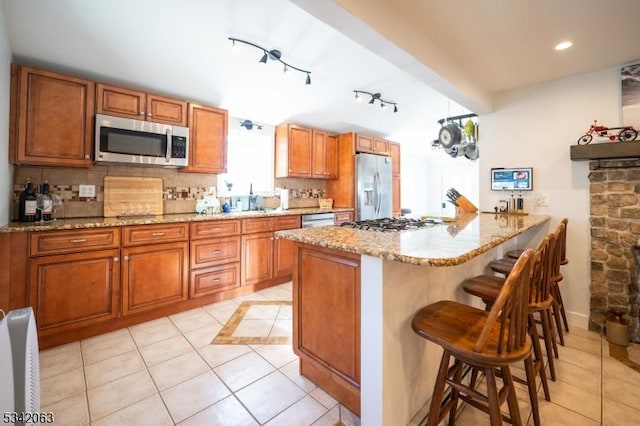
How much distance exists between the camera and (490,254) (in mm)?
2326

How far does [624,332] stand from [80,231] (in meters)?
4.37

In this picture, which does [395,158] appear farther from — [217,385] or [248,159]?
[217,385]

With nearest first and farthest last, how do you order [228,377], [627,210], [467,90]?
[228,377] → [627,210] → [467,90]

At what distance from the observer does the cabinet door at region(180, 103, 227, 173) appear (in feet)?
9.81

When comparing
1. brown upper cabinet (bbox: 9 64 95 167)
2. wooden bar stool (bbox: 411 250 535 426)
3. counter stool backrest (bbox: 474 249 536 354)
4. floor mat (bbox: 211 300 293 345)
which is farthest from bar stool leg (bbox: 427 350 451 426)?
brown upper cabinet (bbox: 9 64 95 167)

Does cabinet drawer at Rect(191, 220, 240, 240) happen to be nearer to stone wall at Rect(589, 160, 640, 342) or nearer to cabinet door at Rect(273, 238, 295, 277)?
cabinet door at Rect(273, 238, 295, 277)

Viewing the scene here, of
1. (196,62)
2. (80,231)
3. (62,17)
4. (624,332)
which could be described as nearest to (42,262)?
(80,231)

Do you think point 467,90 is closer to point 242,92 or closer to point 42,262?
point 242,92

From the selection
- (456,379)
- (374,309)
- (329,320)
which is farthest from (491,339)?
(329,320)

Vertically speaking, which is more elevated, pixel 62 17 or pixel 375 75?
pixel 375 75

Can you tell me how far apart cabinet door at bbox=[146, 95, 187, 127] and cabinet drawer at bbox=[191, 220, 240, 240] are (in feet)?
3.65

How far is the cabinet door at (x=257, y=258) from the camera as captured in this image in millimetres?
3137

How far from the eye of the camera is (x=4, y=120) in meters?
1.92

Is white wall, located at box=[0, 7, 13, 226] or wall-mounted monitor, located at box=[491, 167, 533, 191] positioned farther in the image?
wall-mounted monitor, located at box=[491, 167, 533, 191]
